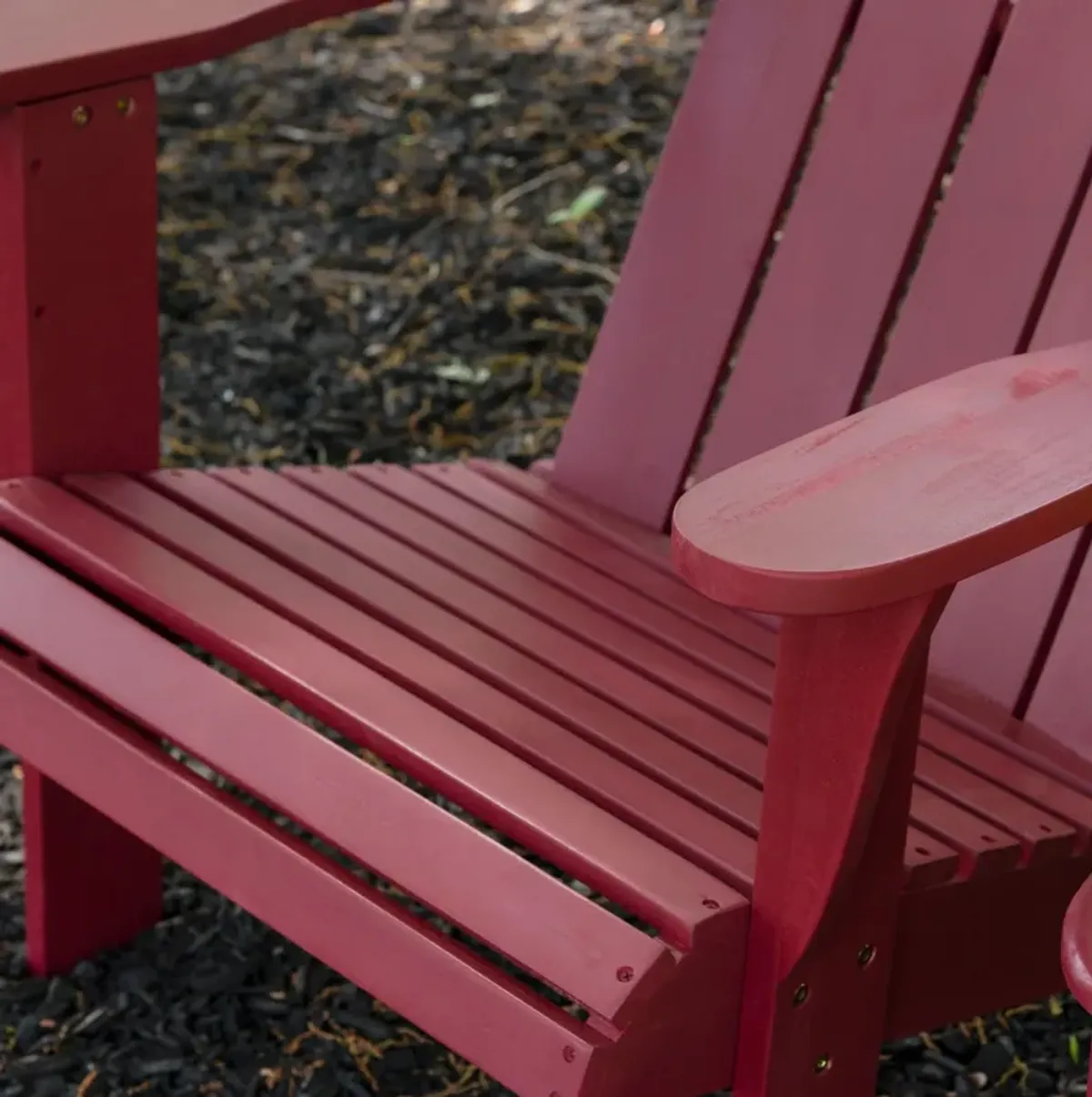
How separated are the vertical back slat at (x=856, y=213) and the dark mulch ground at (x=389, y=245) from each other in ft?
2.41

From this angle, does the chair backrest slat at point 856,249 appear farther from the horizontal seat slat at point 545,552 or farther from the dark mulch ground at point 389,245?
the dark mulch ground at point 389,245

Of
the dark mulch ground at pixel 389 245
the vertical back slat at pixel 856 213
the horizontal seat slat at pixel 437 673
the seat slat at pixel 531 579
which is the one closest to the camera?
the horizontal seat slat at pixel 437 673

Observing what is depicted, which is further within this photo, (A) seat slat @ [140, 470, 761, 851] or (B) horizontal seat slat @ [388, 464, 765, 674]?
(B) horizontal seat slat @ [388, 464, 765, 674]

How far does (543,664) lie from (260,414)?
176 centimetres

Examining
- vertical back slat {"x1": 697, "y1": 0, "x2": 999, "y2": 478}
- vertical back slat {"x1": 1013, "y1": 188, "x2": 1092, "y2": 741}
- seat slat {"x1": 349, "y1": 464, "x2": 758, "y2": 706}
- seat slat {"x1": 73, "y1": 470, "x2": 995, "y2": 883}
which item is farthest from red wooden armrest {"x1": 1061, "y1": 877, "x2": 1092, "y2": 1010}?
vertical back slat {"x1": 697, "y1": 0, "x2": 999, "y2": 478}

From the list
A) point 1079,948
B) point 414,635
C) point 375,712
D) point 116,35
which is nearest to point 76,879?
point 414,635

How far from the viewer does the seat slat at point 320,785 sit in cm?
131

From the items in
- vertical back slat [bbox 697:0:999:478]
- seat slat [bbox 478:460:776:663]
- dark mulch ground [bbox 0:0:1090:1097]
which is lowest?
dark mulch ground [bbox 0:0:1090:1097]

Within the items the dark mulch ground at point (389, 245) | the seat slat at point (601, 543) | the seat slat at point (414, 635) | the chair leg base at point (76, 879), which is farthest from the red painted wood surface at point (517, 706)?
the dark mulch ground at point (389, 245)

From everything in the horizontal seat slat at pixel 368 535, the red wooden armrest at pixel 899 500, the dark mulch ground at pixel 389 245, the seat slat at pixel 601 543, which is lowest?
the dark mulch ground at pixel 389 245

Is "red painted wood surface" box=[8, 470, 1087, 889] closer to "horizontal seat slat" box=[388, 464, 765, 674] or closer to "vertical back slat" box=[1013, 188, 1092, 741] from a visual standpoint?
"horizontal seat slat" box=[388, 464, 765, 674]

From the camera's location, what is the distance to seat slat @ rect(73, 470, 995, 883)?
151cm

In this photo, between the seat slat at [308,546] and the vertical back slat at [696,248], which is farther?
the vertical back slat at [696,248]

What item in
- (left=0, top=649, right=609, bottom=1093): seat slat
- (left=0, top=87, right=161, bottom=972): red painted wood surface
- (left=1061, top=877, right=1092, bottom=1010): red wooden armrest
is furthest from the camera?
(left=0, top=87, right=161, bottom=972): red painted wood surface
